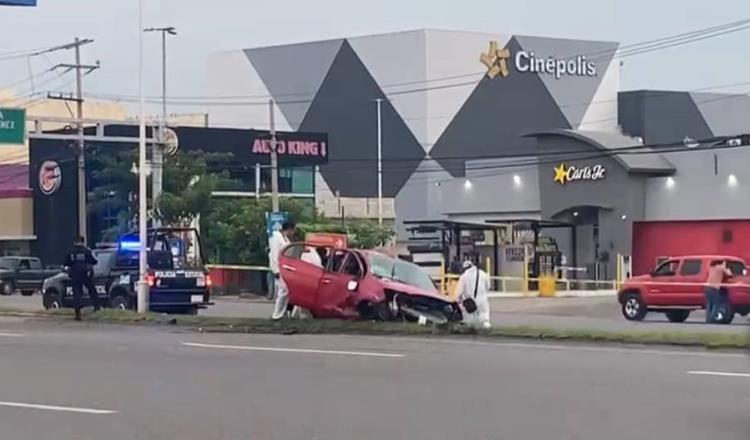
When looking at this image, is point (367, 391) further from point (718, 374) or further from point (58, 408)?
point (718, 374)

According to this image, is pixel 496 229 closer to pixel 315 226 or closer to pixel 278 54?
pixel 315 226

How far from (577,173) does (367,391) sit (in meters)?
46.0

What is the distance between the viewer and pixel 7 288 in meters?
55.3

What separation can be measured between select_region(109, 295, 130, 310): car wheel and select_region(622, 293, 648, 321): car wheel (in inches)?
496

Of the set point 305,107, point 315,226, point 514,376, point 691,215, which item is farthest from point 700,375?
point 305,107

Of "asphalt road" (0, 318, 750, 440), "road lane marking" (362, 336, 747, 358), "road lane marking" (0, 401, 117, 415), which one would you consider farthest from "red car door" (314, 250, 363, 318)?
"road lane marking" (0, 401, 117, 415)

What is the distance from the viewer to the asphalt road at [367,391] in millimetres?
11555

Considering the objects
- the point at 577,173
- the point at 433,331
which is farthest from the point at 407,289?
the point at 577,173

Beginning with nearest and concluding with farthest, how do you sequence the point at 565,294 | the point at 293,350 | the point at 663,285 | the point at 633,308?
1. the point at 293,350
2. the point at 663,285
3. the point at 633,308
4. the point at 565,294

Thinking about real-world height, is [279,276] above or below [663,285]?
above

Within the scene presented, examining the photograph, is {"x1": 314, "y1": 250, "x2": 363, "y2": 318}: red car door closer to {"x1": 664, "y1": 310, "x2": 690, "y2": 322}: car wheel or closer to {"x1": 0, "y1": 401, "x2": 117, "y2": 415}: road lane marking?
{"x1": 0, "y1": 401, "x2": 117, "y2": 415}: road lane marking

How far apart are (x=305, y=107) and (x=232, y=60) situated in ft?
32.5

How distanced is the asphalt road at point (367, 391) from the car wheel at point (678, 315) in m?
14.5

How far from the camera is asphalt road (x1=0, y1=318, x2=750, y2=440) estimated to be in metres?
11.6
